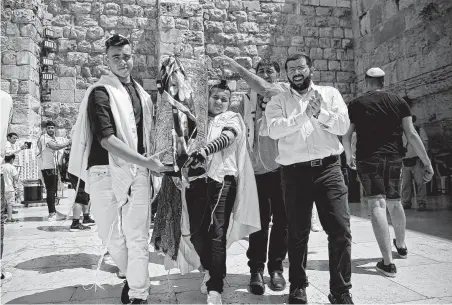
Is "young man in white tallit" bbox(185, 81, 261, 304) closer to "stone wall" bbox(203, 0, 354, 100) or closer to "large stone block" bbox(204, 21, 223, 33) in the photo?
"stone wall" bbox(203, 0, 354, 100)

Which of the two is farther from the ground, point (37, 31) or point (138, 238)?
point (37, 31)

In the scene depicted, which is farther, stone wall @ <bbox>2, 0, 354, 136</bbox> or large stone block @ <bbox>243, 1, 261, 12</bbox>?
large stone block @ <bbox>243, 1, 261, 12</bbox>

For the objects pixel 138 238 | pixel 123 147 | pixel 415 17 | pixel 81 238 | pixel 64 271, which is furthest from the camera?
pixel 415 17

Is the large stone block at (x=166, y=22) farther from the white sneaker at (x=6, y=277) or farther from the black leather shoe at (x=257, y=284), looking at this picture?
the black leather shoe at (x=257, y=284)

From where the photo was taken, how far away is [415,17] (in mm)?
8703

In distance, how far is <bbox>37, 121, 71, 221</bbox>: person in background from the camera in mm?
6820

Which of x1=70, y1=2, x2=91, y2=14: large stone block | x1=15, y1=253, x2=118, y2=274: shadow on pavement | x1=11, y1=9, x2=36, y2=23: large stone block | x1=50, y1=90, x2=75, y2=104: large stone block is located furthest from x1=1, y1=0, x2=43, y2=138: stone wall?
x1=15, y1=253, x2=118, y2=274: shadow on pavement

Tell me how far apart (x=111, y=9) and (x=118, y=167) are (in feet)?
29.9

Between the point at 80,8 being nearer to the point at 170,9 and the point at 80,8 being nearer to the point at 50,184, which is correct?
the point at 170,9

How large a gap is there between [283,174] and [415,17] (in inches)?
301

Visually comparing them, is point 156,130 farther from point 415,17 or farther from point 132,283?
point 415,17

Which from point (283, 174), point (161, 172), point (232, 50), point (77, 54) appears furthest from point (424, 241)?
point (77, 54)

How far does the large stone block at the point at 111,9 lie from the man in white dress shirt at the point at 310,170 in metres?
8.97

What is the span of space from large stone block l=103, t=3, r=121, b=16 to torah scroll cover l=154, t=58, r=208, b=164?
8.63 m
